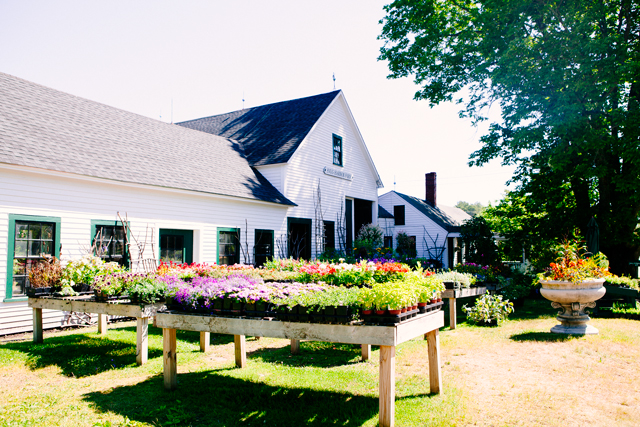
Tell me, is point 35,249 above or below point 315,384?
above

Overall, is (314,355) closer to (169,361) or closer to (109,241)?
(169,361)

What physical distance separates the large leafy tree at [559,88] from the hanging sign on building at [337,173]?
5570 mm

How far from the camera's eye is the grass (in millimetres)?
4328

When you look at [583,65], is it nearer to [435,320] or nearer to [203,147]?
[435,320]

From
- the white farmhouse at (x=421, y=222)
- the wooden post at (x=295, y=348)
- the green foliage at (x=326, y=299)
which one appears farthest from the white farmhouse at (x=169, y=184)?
the white farmhouse at (x=421, y=222)

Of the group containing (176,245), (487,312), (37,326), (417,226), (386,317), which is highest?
(417,226)

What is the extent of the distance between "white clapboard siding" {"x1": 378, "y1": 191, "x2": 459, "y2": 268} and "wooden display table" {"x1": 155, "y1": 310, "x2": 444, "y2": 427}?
91.6 feet

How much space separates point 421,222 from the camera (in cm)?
3372

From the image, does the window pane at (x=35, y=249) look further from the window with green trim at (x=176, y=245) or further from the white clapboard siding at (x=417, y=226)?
the white clapboard siding at (x=417, y=226)

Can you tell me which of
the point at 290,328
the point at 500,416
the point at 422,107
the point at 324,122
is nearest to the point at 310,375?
the point at 290,328

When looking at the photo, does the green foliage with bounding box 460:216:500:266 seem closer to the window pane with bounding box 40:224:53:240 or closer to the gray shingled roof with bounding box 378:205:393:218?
the gray shingled roof with bounding box 378:205:393:218

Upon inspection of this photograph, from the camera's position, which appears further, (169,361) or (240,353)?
(240,353)

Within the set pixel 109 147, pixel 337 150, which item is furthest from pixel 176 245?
pixel 337 150

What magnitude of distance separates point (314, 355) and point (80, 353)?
3.91 meters
